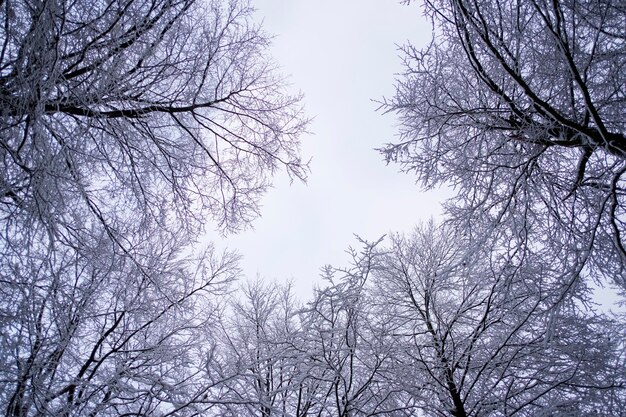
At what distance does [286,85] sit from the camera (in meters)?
4.16

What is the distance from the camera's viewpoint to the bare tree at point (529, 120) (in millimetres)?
2691

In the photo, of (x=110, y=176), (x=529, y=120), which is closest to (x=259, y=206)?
(x=110, y=176)

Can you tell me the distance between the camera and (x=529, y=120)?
3.14m

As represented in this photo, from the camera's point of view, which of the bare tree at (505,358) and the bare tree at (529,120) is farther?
the bare tree at (505,358)

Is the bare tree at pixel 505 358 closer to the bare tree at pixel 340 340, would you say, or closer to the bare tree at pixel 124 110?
the bare tree at pixel 340 340

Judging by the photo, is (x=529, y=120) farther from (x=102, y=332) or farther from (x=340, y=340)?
(x=102, y=332)

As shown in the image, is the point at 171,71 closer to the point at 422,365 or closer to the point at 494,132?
the point at 494,132

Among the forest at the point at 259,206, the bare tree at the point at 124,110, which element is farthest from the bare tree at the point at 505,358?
the bare tree at the point at 124,110

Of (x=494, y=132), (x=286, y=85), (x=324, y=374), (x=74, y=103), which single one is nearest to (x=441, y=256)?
(x=494, y=132)

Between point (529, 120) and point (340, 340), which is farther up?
point (529, 120)

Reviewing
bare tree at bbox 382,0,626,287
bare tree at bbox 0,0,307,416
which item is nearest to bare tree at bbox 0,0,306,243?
bare tree at bbox 0,0,307,416

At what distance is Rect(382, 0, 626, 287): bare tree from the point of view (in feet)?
8.83

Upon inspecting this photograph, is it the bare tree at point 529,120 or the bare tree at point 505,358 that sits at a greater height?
the bare tree at point 529,120

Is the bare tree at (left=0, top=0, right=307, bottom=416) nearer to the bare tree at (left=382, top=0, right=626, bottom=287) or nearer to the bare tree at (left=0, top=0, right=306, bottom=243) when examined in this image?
the bare tree at (left=0, top=0, right=306, bottom=243)
